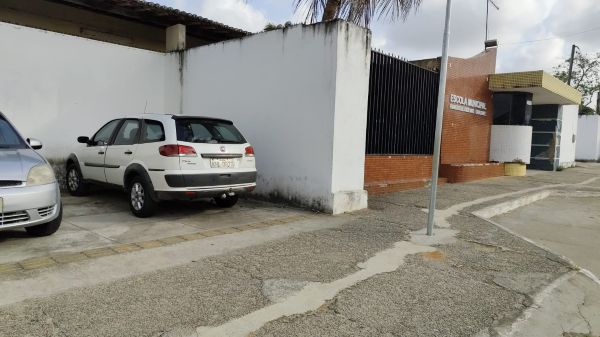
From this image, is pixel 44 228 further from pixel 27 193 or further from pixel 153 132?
pixel 153 132

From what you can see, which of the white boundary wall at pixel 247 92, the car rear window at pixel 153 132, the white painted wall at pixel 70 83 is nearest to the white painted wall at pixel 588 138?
the white boundary wall at pixel 247 92

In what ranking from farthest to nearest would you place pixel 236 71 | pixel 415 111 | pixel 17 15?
pixel 415 111
pixel 17 15
pixel 236 71

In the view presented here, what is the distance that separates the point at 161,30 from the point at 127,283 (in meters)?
10.4

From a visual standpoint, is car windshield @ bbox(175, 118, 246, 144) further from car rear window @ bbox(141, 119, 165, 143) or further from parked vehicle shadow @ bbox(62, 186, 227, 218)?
parked vehicle shadow @ bbox(62, 186, 227, 218)

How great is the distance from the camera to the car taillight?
6098 millimetres

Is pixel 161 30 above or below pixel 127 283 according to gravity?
above

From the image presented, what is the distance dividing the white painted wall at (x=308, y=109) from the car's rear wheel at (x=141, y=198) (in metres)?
2.42

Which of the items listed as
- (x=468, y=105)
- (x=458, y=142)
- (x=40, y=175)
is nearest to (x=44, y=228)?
(x=40, y=175)

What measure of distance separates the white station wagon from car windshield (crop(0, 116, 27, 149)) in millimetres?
1512

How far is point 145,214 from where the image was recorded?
6492 millimetres

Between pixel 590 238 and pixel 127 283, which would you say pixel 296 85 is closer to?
pixel 127 283

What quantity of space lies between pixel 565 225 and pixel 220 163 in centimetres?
726

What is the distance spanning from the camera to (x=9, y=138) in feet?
18.1

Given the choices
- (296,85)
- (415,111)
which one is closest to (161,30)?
(296,85)
